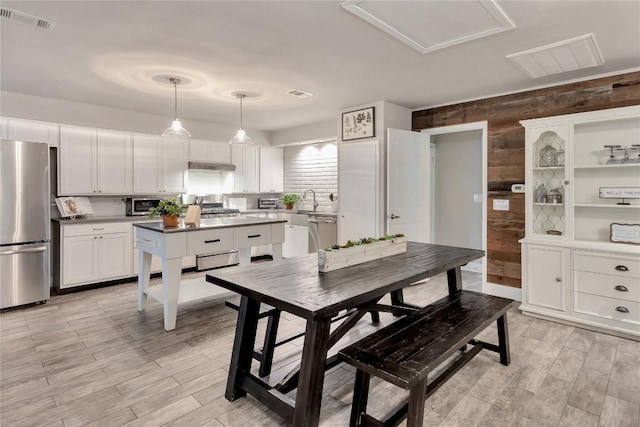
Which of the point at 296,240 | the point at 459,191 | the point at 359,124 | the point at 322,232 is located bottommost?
the point at 296,240

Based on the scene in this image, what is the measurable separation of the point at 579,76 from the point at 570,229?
5.05 feet

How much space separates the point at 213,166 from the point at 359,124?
2.56m

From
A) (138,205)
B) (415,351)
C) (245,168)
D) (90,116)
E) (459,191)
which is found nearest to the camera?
(415,351)

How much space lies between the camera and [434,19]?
2.38m

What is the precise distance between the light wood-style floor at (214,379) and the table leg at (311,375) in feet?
0.97

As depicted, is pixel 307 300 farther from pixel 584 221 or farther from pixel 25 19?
pixel 584 221

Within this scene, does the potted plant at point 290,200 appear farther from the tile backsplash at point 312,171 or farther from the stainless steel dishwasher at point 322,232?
the stainless steel dishwasher at point 322,232

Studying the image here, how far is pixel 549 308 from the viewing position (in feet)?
11.5

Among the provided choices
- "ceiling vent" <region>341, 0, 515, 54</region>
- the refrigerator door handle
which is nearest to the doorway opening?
"ceiling vent" <region>341, 0, 515, 54</region>

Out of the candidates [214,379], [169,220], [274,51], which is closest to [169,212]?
[169,220]

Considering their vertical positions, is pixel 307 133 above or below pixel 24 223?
above

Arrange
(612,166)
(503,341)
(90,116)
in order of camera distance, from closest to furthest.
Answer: (503,341), (612,166), (90,116)

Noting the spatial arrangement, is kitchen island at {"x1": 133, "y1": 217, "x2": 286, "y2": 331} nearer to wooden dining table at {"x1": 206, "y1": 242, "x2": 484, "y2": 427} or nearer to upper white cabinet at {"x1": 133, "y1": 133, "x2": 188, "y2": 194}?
wooden dining table at {"x1": 206, "y1": 242, "x2": 484, "y2": 427}

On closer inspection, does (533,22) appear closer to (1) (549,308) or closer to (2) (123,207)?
(1) (549,308)
